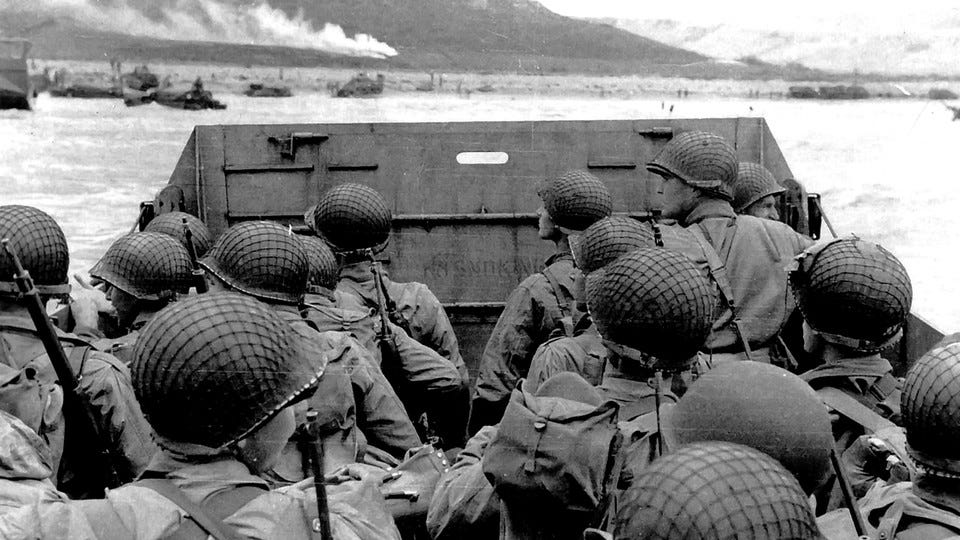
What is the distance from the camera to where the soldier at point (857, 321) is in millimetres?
3225

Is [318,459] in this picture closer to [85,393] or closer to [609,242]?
[85,393]

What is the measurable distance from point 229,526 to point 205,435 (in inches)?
8.3

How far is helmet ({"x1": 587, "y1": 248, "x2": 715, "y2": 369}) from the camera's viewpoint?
2906 mm

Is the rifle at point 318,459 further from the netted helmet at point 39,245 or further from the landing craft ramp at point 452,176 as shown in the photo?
the landing craft ramp at point 452,176

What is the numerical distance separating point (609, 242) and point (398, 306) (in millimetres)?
1693

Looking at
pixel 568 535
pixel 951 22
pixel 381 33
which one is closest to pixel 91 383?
pixel 568 535

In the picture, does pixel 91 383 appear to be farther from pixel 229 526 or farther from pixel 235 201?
pixel 235 201

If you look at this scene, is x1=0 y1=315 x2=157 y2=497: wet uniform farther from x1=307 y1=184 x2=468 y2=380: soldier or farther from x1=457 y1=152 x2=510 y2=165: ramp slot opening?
x1=457 y1=152 x2=510 y2=165: ramp slot opening

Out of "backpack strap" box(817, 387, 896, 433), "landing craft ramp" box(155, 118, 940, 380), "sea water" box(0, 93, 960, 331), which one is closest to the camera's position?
"backpack strap" box(817, 387, 896, 433)

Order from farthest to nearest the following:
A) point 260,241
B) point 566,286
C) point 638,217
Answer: point 638,217 → point 566,286 → point 260,241

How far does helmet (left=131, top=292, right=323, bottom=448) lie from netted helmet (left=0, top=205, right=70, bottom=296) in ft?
5.30

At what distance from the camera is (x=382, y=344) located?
4613 mm

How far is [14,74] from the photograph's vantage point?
7.46 metres

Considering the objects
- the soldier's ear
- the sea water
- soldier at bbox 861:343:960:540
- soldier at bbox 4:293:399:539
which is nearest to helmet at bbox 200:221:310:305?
soldier at bbox 4:293:399:539
